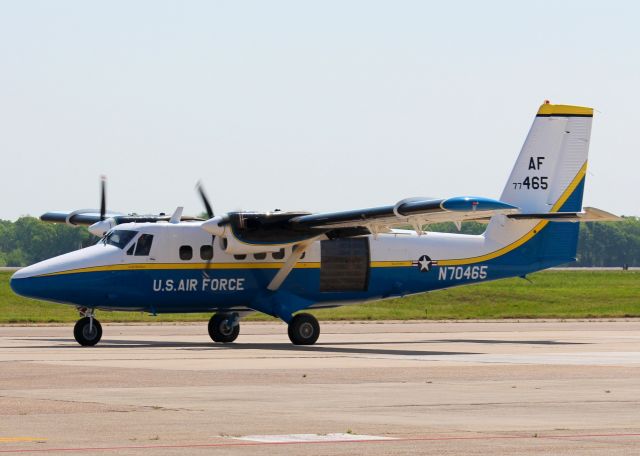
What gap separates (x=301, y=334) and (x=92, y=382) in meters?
13.4

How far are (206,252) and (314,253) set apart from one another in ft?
10.2

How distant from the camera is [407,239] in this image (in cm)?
3612

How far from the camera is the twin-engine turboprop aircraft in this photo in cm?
3266

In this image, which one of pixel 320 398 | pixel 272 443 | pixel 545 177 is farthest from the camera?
pixel 545 177

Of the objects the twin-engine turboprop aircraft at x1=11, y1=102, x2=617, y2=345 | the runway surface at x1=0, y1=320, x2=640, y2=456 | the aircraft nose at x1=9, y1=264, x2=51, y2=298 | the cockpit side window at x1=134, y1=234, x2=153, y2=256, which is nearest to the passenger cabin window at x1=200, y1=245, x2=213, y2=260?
the twin-engine turboprop aircraft at x1=11, y1=102, x2=617, y2=345

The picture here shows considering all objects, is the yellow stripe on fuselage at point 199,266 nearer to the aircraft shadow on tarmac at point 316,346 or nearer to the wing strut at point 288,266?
the wing strut at point 288,266

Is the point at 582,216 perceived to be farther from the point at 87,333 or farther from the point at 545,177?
the point at 87,333

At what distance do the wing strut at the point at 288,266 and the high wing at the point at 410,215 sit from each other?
1391 mm

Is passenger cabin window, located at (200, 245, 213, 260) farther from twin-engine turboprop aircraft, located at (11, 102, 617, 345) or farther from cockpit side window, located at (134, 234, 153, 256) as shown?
cockpit side window, located at (134, 234, 153, 256)

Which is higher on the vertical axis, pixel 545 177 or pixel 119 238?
pixel 545 177

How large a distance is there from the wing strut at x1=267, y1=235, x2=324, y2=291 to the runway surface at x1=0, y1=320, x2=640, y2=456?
177cm

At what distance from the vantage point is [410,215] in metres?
30.8

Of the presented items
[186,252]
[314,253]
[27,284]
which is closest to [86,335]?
[27,284]

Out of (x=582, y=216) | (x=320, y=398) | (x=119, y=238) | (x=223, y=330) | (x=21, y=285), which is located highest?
(x=582, y=216)
